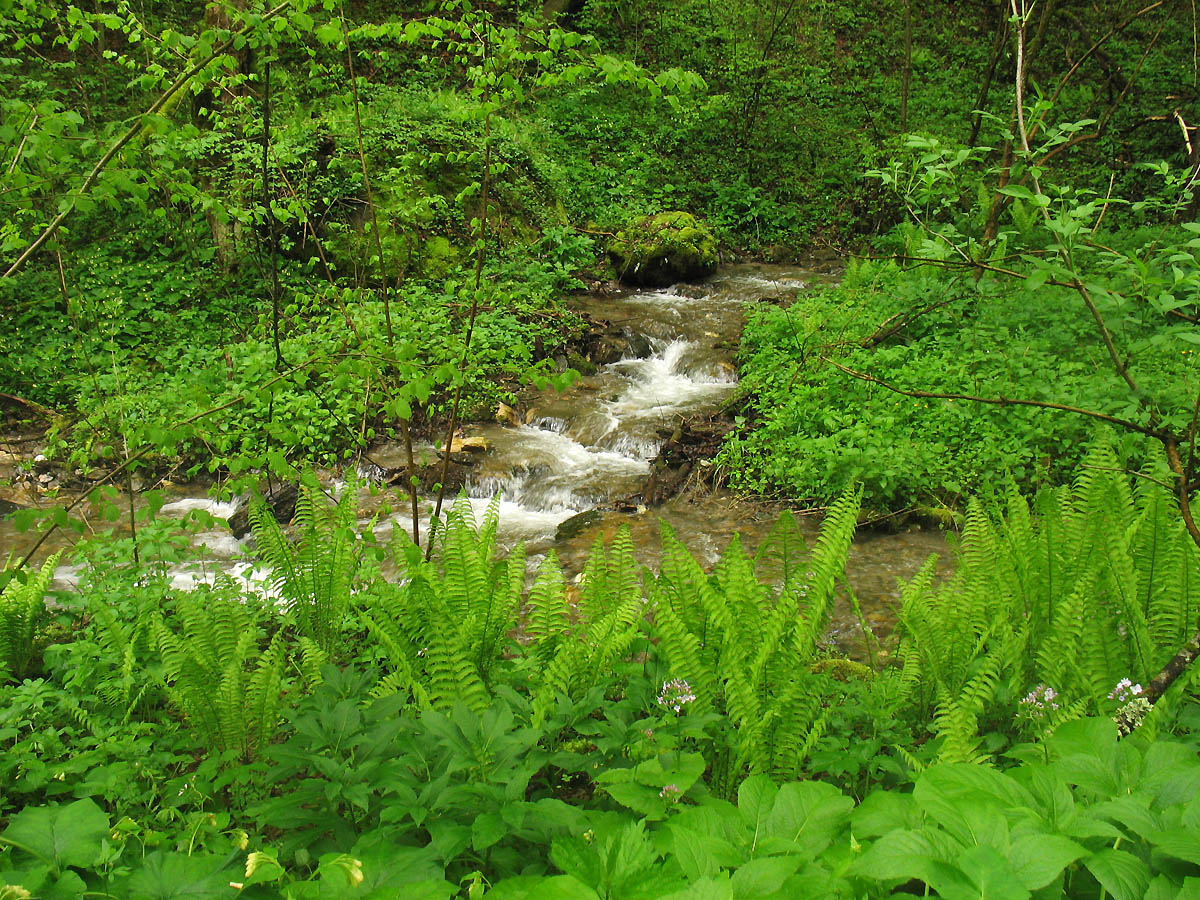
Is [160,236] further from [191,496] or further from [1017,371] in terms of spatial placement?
[1017,371]

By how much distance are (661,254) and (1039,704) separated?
390 inches

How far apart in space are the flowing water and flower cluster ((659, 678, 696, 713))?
2.01 m

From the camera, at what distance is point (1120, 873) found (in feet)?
3.73

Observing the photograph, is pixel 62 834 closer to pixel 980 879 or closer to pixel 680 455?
pixel 980 879

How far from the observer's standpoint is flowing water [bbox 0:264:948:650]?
17.2 feet

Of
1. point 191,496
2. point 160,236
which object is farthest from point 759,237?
point 191,496

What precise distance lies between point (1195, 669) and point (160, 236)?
11.2m

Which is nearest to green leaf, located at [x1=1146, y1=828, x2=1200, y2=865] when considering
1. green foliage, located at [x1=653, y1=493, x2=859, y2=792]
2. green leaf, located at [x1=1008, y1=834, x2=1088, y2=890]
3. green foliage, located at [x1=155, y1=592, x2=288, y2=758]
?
green leaf, located at [x1=1008, y1=834, x2=1088, y2=890]

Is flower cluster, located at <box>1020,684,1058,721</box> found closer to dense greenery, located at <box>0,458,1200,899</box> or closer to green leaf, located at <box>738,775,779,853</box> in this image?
dense greenery, located at <box>0,458,1200,899</box>

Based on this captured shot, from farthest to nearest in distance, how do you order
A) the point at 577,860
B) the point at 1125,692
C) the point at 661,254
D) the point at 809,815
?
the point at 661,254, the point at 1125,692, the point at 809,815, the point at 577,860

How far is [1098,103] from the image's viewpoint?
15.6 metres

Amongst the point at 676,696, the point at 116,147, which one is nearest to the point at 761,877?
the point at 676,696

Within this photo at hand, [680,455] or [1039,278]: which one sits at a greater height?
[1039,278]

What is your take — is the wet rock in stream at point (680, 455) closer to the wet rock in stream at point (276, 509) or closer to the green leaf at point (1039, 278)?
the wet rock in stream at point (276, 509)
